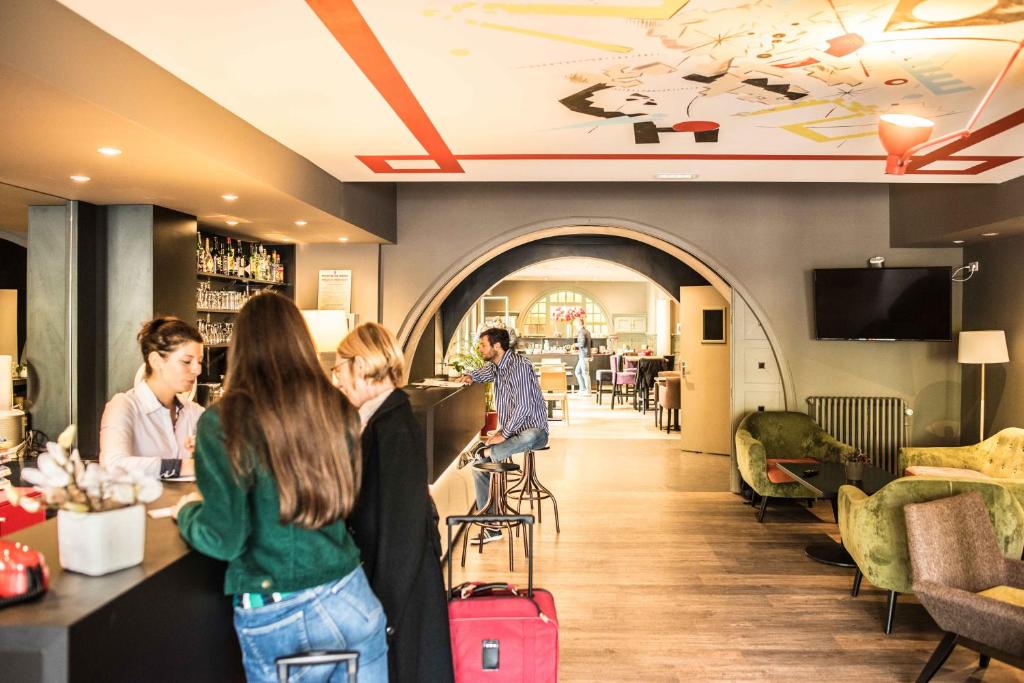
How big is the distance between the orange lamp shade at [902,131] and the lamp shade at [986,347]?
14.3 ft

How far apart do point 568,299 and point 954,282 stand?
594 inches

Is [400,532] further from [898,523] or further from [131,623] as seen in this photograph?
[898,523]

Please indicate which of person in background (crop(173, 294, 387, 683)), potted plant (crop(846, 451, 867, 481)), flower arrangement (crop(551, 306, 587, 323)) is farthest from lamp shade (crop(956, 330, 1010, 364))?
flower arrangement (crop(551, 306, 587, 323))

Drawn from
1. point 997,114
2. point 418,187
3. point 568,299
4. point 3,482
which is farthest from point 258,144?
point 568,299

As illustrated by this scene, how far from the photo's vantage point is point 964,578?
12.1 ft

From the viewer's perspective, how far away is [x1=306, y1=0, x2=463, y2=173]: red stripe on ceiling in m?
3.07

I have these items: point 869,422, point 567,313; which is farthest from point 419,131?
point 567,313

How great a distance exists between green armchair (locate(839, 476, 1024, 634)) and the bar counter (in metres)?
3.52

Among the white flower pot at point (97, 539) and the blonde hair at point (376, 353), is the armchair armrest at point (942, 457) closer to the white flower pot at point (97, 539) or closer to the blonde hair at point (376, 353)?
the blonde hair at point (376, 353)

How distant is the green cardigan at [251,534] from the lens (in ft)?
5.88

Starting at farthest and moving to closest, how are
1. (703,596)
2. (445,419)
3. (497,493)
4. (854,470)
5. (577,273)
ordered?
1. (577,273)
2. (497,493)
3. (445,419)
4. (854,470)
5. (703,596)

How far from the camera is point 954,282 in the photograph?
789cm

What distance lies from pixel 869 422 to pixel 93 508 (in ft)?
24.9

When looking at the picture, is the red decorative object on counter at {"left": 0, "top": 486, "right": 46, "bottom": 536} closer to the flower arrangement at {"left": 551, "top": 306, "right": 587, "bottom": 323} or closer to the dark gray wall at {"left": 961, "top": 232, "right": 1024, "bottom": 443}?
the dark gray wall at {"left": 961, "top": 232, "right": 1024, "bottom": 443}
